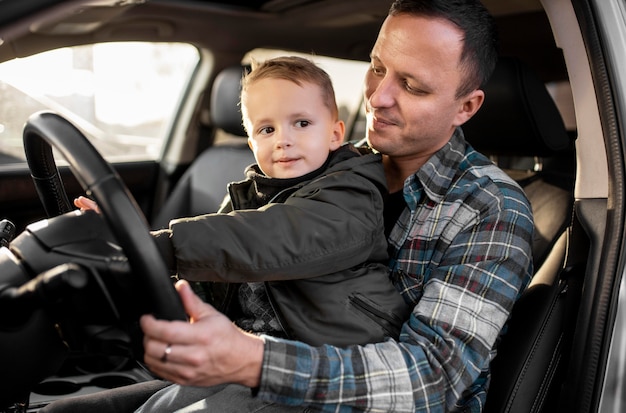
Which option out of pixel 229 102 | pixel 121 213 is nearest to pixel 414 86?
pixel 121 213

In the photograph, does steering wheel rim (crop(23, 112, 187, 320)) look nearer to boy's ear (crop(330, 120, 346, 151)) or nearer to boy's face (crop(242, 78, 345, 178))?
boy's face (crop(242, 78, 345, 178))

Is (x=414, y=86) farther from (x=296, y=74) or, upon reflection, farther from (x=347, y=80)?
(x=347, y=80)

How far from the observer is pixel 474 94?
170 centimetres

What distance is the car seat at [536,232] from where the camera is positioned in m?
1.45

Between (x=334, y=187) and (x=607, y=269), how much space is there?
0.56 meters

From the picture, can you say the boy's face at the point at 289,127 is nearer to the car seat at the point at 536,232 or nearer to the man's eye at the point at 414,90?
the man's eye at the point at 414,90

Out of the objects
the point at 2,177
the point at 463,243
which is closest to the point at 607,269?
the point at 463,243

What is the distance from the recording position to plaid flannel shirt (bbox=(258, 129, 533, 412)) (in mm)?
1208

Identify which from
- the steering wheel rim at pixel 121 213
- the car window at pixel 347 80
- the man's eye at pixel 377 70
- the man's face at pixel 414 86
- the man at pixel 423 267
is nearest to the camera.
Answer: the steering wheel rim at pixel 121 213

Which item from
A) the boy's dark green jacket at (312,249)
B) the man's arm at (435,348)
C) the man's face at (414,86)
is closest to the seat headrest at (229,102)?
the man's face at (414,86)

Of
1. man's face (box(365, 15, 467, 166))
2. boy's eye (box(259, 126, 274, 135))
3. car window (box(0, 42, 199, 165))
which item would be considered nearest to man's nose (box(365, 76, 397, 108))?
man's face (box(365, 15, 467, 166))

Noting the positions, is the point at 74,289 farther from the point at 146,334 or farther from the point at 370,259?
the point at 370,259

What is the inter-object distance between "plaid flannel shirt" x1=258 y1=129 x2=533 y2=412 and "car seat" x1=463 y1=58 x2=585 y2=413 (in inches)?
2.7

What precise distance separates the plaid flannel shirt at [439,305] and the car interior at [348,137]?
0.36 feet
